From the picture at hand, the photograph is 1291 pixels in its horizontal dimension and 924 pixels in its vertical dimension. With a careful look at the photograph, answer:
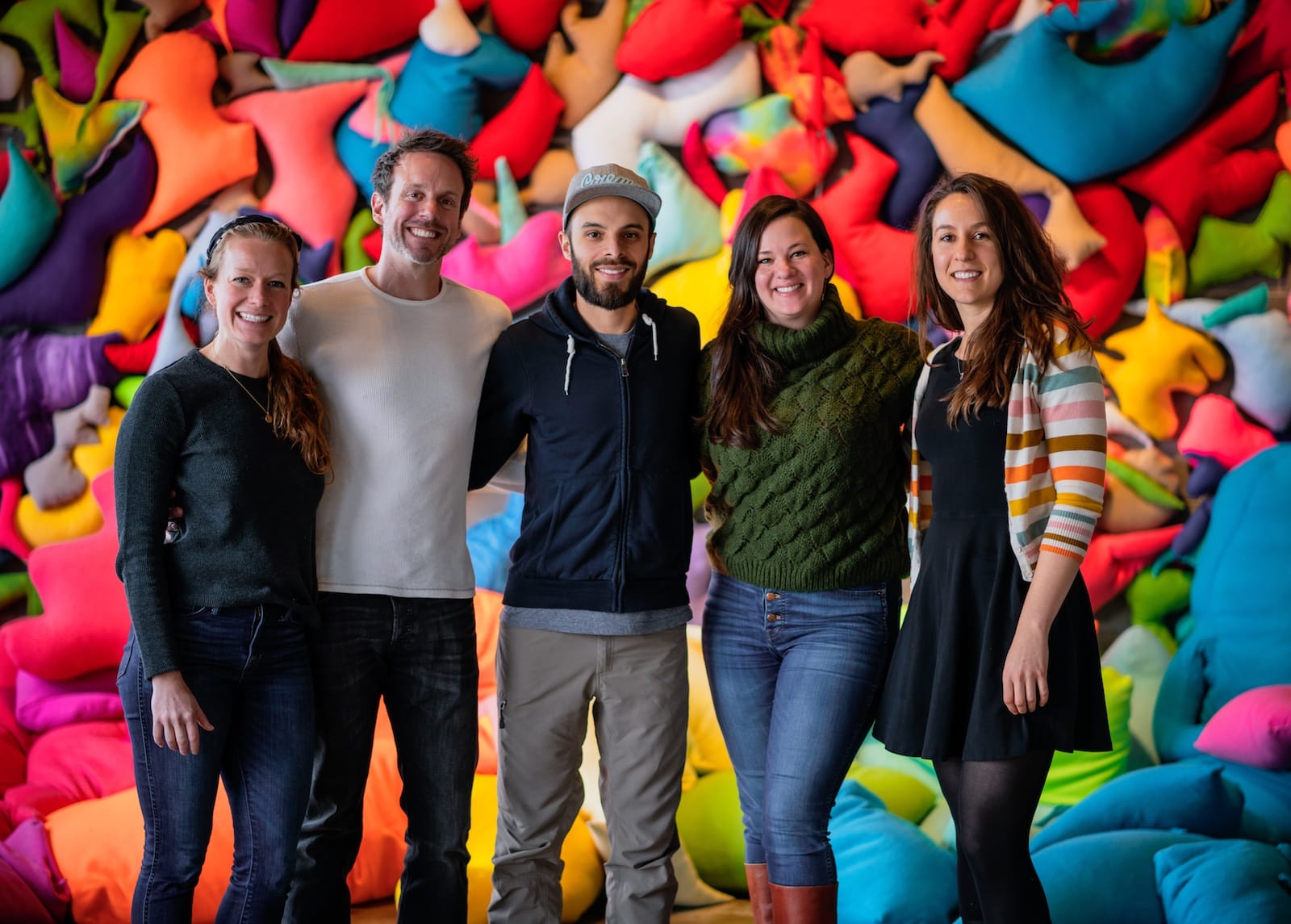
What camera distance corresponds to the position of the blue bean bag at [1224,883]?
2145mm

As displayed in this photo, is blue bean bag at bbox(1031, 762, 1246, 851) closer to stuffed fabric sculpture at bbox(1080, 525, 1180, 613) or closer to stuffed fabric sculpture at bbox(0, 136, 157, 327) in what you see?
stuffed fabric sculpture at bbox(1080, 525, 1180, 613)

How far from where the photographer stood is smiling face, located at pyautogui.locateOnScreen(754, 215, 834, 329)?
6.12ft

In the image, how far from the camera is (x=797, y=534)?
1.80 meters

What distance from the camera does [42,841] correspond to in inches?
101

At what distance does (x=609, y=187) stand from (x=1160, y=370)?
168cm

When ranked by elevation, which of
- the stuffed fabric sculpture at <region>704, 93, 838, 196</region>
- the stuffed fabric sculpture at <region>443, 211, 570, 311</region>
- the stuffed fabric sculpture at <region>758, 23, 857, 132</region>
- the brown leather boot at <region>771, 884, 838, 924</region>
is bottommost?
the brown leather boot at <region>771, 884, 838, 924</region>

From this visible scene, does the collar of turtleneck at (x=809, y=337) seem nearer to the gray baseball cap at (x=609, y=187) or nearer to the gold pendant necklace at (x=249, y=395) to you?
the gray baseball cap at (x=609, y=187)

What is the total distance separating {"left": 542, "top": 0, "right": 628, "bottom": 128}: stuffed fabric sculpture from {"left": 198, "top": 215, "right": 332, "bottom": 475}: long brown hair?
149cm

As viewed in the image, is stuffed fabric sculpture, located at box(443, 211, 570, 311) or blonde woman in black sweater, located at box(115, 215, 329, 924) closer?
blonde woman in black sweater, located at box(115, 215, 329, 924)

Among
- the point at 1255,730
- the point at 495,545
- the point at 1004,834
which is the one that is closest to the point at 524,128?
the point at 495,545

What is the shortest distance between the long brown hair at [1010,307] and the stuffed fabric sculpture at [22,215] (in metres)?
2.47

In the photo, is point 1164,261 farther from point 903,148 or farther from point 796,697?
point 796,697

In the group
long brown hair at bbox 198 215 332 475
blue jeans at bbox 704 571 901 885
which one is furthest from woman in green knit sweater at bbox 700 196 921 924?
long brown hair at bbox 198 215 332 475

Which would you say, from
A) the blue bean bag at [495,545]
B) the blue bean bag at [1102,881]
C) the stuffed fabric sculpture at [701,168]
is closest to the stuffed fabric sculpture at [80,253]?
the blue bean bag at [495,545]
